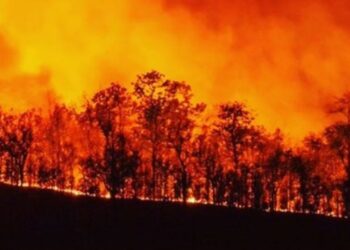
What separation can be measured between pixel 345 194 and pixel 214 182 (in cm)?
2282

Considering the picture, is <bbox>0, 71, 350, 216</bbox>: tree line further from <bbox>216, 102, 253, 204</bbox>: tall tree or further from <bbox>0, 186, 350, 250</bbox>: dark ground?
<bbox>0, 186, 350, 250</bbox>: dark ground

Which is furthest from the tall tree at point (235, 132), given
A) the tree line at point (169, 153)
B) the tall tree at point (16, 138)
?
the tall tree at point (16, 138)

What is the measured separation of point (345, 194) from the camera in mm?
90062

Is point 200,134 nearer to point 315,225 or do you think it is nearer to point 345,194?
point 345,194

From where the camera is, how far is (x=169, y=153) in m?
103

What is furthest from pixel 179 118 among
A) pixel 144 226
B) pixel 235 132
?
pixel 144 226

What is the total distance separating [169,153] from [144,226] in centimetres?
5211

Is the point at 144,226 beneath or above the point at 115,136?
beneath

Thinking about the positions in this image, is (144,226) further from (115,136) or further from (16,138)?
(16,138)

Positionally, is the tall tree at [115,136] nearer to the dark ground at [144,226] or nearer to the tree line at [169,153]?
the tree line at [169,153]

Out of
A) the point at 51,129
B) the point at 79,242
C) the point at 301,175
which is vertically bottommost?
the point at 79,242

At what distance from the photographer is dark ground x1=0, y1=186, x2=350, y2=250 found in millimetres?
42578

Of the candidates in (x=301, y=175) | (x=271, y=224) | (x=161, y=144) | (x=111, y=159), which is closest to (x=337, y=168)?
(x=301, y=175)

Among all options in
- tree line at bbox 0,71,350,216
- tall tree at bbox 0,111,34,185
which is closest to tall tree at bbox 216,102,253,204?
tree line at bbox 0,71,350,216
